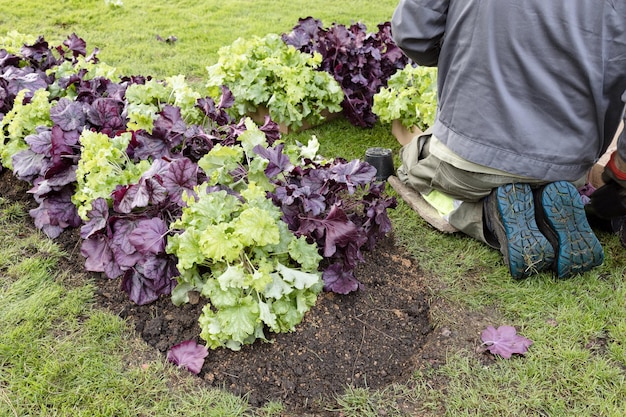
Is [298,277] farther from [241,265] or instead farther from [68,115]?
[68,115]

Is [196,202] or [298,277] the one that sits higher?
[196,202]

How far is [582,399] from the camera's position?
96.2 inches

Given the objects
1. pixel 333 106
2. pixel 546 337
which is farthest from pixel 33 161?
pixel 546 337

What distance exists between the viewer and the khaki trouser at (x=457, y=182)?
3.20 meters

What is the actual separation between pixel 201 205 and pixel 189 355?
702mm

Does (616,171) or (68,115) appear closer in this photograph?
(616,171)

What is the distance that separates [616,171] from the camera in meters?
3.31

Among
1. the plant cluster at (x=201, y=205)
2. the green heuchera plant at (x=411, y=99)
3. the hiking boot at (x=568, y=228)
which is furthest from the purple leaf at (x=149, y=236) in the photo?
the green heuchera plant at (x=411, y=99)

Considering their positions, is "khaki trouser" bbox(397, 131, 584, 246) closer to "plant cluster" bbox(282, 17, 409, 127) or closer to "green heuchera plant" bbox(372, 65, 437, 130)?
"green heuchera plant" bbox(372, 65, 437, 130)

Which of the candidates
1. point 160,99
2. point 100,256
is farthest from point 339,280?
point 160,99

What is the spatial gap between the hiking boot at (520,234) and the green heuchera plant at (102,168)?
6.62 ft

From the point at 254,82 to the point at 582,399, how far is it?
341cm

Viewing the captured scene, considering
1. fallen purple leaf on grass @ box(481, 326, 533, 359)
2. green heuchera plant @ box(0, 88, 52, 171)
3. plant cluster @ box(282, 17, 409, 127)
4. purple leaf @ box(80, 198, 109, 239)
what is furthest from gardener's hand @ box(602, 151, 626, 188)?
green heuchera plant @ box(0, 88, 52, 171)

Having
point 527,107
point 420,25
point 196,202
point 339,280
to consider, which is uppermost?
point 420,25
